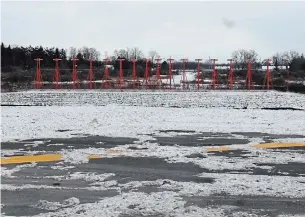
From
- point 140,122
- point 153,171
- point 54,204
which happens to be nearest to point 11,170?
point 54,204

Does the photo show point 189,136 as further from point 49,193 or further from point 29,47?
point 29,47

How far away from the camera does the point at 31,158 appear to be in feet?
24.3

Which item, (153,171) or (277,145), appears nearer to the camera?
(153,171)

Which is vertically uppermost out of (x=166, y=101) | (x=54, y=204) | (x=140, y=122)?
(x=166, y=101)

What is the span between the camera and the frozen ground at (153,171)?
15.5ft

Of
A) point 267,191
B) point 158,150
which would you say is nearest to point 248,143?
point 158,150

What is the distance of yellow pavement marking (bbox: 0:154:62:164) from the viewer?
7.15m

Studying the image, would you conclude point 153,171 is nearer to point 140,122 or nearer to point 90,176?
point 90,176

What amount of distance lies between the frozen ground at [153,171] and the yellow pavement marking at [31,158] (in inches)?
9.2

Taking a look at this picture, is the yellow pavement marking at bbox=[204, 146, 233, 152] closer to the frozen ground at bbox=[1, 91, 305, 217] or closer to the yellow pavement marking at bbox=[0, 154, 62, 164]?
the frozen ground at bbox=[1, 91, 305, 217]

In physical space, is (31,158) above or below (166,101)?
below

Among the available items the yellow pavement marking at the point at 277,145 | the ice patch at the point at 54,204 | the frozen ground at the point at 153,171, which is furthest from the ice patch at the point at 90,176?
the yellow pavement marking at the point at 277,145

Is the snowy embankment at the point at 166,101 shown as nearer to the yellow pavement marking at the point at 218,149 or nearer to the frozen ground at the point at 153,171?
the frozen ground at the point at 153,171

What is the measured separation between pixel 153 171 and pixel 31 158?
98.0 inches
